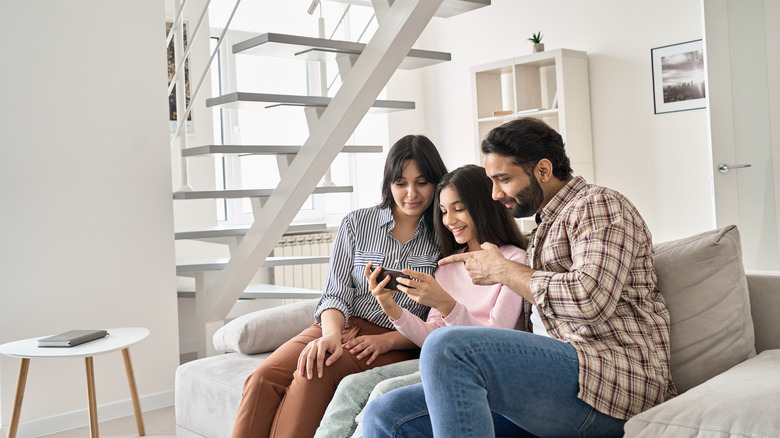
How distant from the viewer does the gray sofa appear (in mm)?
1367

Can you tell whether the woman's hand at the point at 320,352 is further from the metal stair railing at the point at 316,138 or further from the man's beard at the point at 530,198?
the metal stair railing at the point at 316,138

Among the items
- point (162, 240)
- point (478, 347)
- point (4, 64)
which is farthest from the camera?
point (162, 240)

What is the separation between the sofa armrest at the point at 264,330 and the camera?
8.48 feet

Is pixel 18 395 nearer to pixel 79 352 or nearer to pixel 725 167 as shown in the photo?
pixel 79 352

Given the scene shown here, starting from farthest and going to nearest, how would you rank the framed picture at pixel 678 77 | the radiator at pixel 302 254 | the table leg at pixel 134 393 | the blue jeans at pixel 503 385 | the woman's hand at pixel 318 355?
the radiator at pixel 302 254 < the framed picture at pixel 678 77 < the table leg at pixel 134 393 < the woman's hand at pixel 318 355 < the blue jeans at pixel 503 385

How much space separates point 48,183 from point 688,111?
3.60m

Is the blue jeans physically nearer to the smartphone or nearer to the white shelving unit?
the smartphone

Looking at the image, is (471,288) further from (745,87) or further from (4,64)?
(745,87)

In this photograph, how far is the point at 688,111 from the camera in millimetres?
4477

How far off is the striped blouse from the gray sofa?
41cm

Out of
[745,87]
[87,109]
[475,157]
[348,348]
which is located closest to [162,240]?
[87,109]

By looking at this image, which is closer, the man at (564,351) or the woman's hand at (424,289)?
the man at (564,351)

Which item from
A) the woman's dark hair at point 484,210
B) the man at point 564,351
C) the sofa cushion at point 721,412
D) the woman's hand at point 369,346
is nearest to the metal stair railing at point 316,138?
the woman's dark hair at point 484,210

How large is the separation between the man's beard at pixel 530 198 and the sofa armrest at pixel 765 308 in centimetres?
59
